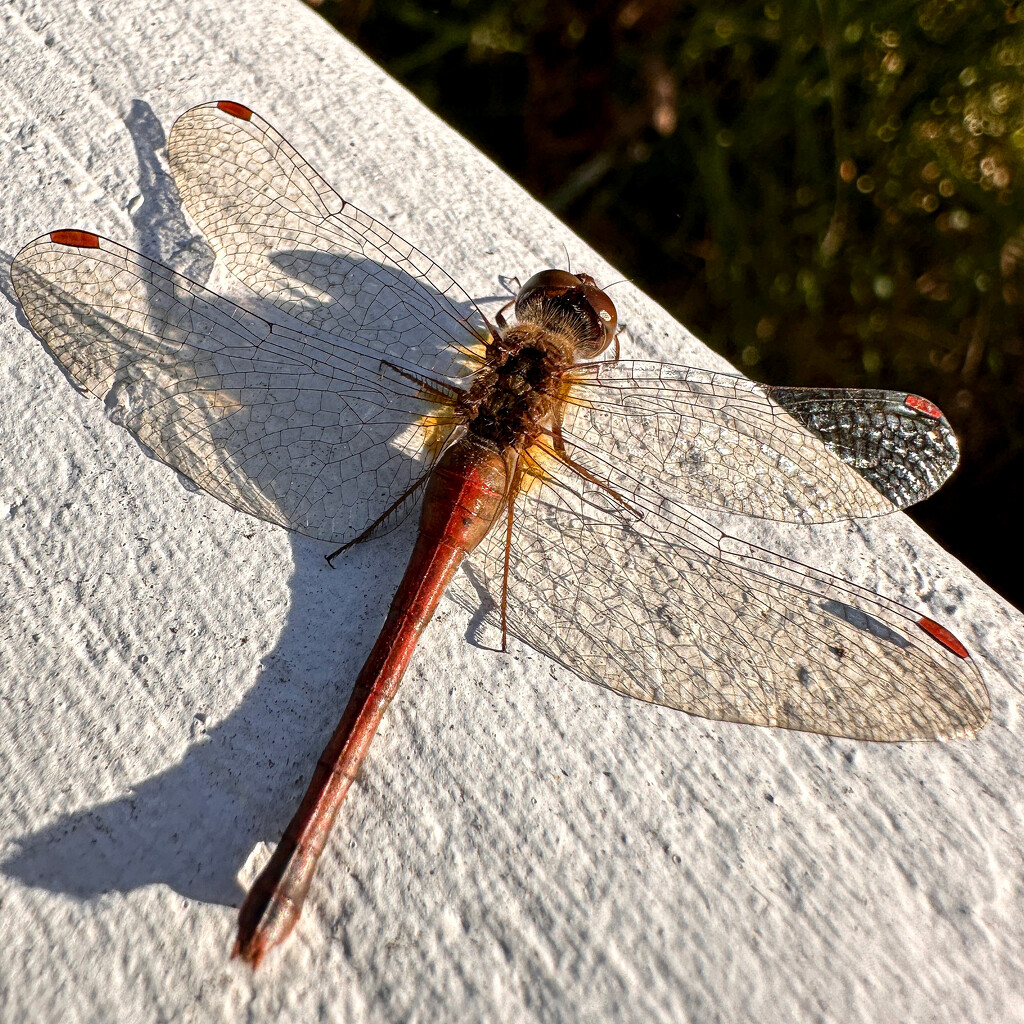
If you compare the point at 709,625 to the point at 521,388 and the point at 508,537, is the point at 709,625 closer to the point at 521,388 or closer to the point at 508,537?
the point at 508,537

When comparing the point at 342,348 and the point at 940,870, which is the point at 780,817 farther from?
the point at 342,348

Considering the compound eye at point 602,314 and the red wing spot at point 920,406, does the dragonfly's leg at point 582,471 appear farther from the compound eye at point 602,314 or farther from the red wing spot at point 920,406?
the red wing spot at point 920,406

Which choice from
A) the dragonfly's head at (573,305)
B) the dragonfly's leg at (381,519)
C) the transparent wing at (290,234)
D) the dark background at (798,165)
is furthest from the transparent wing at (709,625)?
the dark background at (798,165)

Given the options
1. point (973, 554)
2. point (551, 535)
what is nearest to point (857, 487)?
point (551, 535)

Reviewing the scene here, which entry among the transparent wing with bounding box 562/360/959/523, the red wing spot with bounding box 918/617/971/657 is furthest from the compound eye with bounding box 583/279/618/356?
the red wing spot with bounding box 918/617/971/657

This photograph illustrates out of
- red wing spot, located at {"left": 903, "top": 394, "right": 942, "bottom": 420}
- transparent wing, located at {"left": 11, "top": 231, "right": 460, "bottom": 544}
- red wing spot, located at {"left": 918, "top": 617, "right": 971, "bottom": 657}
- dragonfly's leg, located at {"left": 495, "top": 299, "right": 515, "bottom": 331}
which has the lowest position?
transparent wing, located at {"left": 11, "top": 231, "right": 460, "bottom": 544}

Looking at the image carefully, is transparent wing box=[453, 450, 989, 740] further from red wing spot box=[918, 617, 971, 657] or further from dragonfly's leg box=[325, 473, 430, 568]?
dragonfly's leg box=[325, 473, 430, 568]
